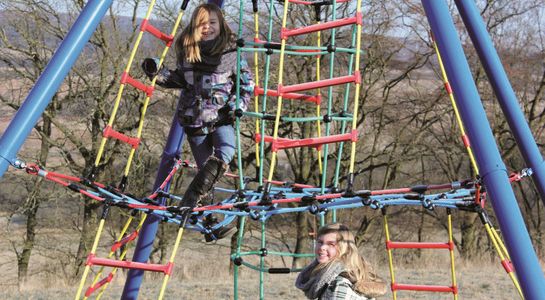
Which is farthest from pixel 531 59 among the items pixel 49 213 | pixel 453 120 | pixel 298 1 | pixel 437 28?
pixel 437 28

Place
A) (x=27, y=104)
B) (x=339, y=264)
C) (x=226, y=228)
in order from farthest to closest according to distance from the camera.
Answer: (x=226, y=228) < (x=27, y=104) < (x=339, y=264)

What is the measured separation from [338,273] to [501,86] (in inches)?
53.0

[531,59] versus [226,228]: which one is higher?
Answer: [531,59]

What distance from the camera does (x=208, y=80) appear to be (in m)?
4.99

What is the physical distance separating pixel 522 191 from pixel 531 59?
10.5 ft

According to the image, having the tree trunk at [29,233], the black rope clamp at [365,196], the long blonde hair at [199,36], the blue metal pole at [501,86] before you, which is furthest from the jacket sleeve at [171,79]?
the tree trunk at [29,233]

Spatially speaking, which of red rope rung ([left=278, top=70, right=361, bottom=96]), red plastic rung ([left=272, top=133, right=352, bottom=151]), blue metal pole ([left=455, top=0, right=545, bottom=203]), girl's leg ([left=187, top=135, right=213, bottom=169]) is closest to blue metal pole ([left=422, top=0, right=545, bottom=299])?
blue metal pole ([left=455, top=0, right=545, bottom=203])

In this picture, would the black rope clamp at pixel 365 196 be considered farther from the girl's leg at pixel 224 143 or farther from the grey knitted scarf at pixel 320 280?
the girl's leg at pixel 224 143

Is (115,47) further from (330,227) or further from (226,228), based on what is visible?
(330,227)

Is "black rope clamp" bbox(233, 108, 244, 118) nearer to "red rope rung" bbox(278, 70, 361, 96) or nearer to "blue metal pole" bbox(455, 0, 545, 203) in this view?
"red rope rung" bbox(278, 70, 361, 96)

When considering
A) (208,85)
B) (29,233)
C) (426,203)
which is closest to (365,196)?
(426,203)

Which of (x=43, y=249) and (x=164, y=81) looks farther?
(x=43, y=249)

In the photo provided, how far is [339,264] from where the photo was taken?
11.2 ft

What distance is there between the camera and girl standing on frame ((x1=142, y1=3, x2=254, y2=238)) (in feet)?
16.1
